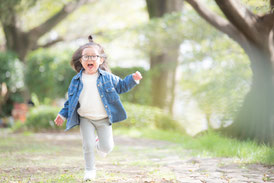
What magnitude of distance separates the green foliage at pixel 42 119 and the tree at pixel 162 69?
353cm

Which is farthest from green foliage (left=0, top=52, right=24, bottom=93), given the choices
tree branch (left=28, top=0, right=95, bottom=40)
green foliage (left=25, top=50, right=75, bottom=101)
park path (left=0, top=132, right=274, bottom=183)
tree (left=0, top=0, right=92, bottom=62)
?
park path (left=0, top=132, right=274, bottom=183)

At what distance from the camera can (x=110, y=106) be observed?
398 cm

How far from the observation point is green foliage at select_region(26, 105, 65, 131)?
10.6 meters

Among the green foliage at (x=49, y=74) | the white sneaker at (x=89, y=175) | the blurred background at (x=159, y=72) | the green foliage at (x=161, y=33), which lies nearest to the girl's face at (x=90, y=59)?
the white sneaker at (x=89, y=175)

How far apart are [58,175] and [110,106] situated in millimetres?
963

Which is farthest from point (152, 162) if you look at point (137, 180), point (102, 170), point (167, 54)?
point (167, 54)

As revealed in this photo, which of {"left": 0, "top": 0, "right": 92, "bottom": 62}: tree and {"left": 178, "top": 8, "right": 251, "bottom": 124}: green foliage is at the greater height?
{"left": 0, "top": 0, "right": 92, "bottom": 62}: tree

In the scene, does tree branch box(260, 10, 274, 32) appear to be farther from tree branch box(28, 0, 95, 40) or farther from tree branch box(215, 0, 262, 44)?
tree branch box(28, 0, 95, 40)

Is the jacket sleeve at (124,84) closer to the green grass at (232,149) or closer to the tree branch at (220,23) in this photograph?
the green grass at (232,149)

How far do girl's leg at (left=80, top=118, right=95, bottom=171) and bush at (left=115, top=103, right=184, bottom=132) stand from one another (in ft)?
21.2

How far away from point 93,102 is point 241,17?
3028 millimetres

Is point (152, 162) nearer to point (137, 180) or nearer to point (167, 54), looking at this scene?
point (137, 180)

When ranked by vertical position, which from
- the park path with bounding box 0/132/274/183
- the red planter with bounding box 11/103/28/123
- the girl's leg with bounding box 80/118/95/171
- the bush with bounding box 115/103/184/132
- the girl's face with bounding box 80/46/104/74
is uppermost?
the red planter with bounding box 11/103/28/123

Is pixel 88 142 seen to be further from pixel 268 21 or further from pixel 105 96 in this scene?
pixel 268 21
